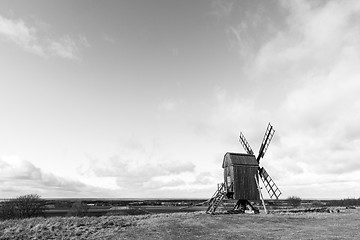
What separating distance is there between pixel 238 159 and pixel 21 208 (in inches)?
Answer: 1611

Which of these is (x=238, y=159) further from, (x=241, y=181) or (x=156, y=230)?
(x=156, y=230)

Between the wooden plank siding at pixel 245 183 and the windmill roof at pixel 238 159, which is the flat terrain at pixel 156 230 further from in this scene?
the windmill roof at pixel 238 159

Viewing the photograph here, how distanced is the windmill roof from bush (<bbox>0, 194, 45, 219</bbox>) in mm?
37617

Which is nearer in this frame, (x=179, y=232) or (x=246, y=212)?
(x=179, y=232)

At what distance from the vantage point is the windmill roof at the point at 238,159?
3559cm

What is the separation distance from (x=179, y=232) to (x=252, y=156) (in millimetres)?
20514

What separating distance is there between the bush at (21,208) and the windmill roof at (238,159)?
37617 mm

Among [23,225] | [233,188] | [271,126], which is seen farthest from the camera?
[271,126]

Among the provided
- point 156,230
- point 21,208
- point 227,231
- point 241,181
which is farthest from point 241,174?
point 21,208

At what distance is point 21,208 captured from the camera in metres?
51.2

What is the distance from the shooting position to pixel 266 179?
121 ft

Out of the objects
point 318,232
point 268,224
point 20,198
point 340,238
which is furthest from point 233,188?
point 20,198

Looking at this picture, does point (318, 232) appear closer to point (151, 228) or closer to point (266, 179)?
point (151, 228)

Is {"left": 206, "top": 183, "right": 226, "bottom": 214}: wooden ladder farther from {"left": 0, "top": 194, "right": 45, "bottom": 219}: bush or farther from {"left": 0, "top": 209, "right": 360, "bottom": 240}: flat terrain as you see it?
{"left": 0, "top": 194, "right": 45, "bottom": 219}: bush
